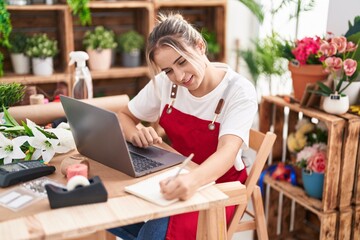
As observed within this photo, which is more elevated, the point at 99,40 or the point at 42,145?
the point at 99,40

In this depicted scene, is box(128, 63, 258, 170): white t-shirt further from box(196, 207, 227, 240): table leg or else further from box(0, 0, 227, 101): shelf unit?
box(0, 0, 227, 101): shelf unit

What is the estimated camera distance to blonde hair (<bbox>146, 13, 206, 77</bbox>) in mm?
1714

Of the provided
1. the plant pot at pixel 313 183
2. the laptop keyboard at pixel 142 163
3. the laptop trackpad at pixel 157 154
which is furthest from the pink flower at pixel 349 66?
the laptop keyboard at pixel 142 163

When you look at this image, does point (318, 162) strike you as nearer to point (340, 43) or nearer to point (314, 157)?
point (314, 157)

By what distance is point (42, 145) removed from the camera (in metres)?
1.68

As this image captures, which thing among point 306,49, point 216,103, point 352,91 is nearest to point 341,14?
point 306,49

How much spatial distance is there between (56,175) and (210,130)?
646 mm

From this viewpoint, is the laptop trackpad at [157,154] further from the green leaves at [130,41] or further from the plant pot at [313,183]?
the green leaves at [130,41]

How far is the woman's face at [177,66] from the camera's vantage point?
1.72 meters

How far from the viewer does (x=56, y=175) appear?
5.15 ft

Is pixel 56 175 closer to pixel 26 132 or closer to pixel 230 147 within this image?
pixel 26 132

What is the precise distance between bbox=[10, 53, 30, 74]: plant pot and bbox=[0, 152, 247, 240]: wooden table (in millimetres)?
2170

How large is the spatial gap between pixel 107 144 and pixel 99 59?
2142 mm

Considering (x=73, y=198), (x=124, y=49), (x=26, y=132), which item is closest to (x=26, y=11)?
(x=124, y=49)
